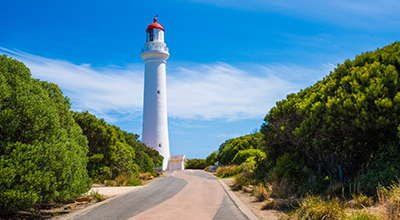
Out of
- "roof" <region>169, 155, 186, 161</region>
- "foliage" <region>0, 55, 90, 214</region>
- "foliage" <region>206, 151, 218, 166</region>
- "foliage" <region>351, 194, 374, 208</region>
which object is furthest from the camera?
"foliage" <region>206, 151, 218, 166</region>

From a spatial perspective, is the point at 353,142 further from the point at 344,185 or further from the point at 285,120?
the point at 285,120

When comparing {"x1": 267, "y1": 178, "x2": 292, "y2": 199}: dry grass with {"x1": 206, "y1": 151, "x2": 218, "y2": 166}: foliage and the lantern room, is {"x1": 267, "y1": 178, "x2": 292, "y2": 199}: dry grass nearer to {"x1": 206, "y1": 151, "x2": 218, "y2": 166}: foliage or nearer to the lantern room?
the lantern room

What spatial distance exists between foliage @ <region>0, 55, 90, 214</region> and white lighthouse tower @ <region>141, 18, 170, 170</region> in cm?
3150

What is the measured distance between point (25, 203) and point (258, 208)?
765cm

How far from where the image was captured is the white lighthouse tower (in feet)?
137

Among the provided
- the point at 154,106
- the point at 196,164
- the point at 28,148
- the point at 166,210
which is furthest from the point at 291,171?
the point at 196,164

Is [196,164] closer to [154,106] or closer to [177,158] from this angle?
[177,158]

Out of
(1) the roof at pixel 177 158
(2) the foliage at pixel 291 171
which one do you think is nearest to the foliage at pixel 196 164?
(1) the roof at pixel 177 158

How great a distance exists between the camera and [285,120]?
15836mm

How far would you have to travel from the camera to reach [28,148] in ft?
27.1

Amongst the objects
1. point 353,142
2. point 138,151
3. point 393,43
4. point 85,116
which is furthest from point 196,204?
point 138,151

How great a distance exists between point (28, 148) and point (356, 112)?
34.3 ft

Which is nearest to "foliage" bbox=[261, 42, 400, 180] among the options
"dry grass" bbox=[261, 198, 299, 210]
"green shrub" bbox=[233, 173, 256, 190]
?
"dry grass" bbox=[261, 198, 299, 210]

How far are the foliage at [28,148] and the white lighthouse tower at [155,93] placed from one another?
31.5 metres
